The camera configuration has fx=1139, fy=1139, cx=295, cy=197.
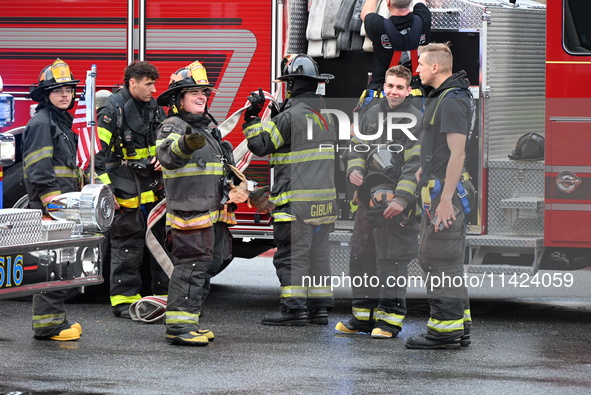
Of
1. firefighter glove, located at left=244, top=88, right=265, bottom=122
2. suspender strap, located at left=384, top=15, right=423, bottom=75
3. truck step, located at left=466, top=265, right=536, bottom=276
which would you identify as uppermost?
suspender strap, located at left=384, top=15, right=423, bottom=75

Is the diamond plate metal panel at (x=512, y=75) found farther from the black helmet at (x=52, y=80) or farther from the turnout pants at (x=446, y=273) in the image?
the black helmet at (x=52, y=80)

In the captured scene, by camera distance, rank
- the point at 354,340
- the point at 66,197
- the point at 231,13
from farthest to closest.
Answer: the point at 231,13 → the point at 354,340 → the point at 66,197

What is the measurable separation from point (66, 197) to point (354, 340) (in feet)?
7.82

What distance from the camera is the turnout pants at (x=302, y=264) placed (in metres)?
8.20

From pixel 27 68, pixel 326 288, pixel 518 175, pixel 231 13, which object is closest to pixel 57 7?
pixel 27 68

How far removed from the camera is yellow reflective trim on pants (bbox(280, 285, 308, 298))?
8.19m

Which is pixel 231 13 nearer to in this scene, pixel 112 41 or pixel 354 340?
pixel 112 41

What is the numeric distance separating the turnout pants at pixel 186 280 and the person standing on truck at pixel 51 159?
2.42 ft

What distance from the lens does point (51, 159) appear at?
24.9 ft

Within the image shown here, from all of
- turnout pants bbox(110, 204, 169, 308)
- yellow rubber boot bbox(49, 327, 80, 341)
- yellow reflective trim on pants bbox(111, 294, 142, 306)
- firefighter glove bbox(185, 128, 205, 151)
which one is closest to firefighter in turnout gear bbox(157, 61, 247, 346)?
firefighter glove bbox(185, 128, 205, 151)

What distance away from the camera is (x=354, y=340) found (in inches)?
305

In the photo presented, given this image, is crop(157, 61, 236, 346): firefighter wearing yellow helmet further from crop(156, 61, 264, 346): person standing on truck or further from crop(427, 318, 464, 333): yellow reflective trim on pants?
crop(427, 318, 464, 333): yellow reflective trim on pants

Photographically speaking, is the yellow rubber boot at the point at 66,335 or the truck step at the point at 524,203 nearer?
the yellow rubber boot at the point at 66,335

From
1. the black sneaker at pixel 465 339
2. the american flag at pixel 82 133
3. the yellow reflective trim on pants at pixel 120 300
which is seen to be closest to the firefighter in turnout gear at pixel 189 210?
the american flag at pixel 82 133
